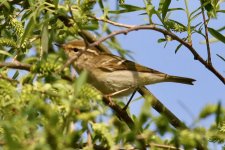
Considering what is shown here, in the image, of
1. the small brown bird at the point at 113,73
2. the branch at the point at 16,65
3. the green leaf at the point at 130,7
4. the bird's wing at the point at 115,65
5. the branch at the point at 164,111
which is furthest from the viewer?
the bird's wing at the point at 115,65

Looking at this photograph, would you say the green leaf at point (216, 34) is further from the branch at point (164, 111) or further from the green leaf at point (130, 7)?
the branch at point (164, 111)

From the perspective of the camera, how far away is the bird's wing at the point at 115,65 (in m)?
6.36

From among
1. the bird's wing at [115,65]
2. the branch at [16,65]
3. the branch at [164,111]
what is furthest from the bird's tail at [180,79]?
the branch at [16,65]

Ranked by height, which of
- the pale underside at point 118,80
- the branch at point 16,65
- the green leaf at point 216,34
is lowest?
the pale underside at point 118,80

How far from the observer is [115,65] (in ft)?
21.3

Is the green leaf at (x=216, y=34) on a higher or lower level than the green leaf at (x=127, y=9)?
lower

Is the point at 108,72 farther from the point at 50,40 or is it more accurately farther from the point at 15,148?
the point at 15,148

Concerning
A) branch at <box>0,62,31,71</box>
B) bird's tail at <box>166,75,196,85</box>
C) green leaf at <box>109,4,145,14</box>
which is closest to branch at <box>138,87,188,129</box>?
bird's tail at <box>166,75,196,85</box>

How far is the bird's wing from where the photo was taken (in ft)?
20.9

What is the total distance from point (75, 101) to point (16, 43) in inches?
72.7

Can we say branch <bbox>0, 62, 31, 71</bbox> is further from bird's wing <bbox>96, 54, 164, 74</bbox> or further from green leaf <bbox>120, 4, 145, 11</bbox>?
bird's wing <bbox>96, 54, 164, 74</bbox>

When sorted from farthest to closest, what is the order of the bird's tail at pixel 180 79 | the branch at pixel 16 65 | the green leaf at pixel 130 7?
the bird's tail at pixel 180 79 < the green leaf at pixel 130 7 < the branch at pixel 16 65

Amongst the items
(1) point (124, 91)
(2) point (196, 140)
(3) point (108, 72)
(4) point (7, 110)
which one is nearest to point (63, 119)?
(4) point (7, 110)

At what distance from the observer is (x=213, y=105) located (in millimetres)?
1943
